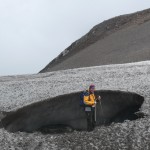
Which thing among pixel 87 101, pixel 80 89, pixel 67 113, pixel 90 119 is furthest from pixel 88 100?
pixel 80 89

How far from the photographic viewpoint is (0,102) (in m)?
25.2

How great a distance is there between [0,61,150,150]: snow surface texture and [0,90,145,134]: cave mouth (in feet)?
2.68

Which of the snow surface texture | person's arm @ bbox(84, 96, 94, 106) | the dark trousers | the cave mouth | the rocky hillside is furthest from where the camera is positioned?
the rocky hillside

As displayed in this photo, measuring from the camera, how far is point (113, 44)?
73250 millimetres

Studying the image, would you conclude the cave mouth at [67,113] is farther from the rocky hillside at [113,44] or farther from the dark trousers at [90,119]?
the rocky hillside at [113,44]

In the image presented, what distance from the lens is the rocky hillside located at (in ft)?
200

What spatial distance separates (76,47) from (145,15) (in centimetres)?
1524

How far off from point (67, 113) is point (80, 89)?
316cm

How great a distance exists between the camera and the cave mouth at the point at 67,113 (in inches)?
864

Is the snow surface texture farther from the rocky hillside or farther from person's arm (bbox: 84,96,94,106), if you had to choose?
the rocky hillside

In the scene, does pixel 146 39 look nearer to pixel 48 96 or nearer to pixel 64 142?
pixel 48 96

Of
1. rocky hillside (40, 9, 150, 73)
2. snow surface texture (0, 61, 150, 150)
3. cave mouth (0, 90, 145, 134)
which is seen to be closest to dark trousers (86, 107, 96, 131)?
snow surface texture (0, 61, 150, 150)

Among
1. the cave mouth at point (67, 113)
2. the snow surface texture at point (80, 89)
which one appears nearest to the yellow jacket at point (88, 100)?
the snow surface texture at point (80, 89)

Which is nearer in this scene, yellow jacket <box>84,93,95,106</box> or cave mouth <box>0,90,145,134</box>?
yellow jacket <box>84,93,95,106</box>
